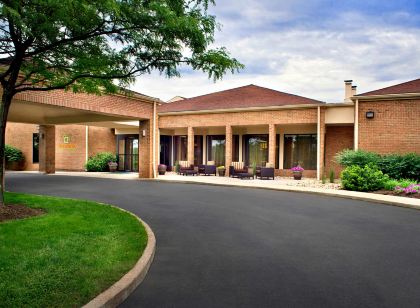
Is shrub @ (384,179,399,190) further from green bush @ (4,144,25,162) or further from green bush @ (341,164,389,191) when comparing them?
green bush @ (4,144,25,162)

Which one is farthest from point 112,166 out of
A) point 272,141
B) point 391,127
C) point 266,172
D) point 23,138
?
point 391,127

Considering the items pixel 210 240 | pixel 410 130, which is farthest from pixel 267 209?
pixel 410 130

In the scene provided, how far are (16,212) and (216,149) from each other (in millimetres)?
20044

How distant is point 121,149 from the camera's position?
1127 inches

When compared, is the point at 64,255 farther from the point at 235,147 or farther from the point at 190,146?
the point at 235,147

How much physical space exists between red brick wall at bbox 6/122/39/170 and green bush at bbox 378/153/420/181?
28.9 m

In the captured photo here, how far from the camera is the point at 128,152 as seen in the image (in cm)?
2839

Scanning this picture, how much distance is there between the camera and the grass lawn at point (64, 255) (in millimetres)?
3733

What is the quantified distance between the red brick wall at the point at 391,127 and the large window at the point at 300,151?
15.2 ft

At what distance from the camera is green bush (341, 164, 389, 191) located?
1467cm

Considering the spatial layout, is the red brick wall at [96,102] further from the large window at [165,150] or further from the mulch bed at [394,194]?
the mulch bed at [394,194]

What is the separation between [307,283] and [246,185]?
41.1 ft

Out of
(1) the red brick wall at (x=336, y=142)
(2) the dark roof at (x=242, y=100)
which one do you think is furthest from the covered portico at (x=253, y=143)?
(2) the dark roof at (x=242, y=100)

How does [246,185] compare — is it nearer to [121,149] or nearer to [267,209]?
[267,209]
